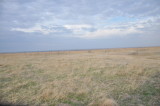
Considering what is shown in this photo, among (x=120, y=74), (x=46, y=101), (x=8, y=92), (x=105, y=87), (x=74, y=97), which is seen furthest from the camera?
(x=120, y=74)

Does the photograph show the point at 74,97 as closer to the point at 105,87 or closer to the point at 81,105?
the point at 81,105

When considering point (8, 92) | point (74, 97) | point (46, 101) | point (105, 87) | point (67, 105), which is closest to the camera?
point (67, 105)

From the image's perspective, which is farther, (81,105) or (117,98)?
(117,98)

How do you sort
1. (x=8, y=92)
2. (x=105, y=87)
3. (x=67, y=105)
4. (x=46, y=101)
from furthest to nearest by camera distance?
(x=105, y=87)
(x=8, y=92)
(x=46, y=101)
(x=67, y=105)

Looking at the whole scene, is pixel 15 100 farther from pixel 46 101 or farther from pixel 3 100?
pixel 46 101

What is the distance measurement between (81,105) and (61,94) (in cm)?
124

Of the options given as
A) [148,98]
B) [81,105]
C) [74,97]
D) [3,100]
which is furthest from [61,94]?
[148,98]

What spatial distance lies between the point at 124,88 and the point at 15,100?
5386 millimetres

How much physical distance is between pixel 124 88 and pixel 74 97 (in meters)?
2.88

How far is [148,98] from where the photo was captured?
5.57m

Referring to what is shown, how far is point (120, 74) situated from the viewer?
33.4ft

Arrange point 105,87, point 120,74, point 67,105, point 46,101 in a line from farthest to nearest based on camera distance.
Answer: point 120,74 → point 105,87 → point 46,101 → point 67,105

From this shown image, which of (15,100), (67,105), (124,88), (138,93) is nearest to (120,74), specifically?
(124,88)

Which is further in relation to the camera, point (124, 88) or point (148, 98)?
point (124, 88)
